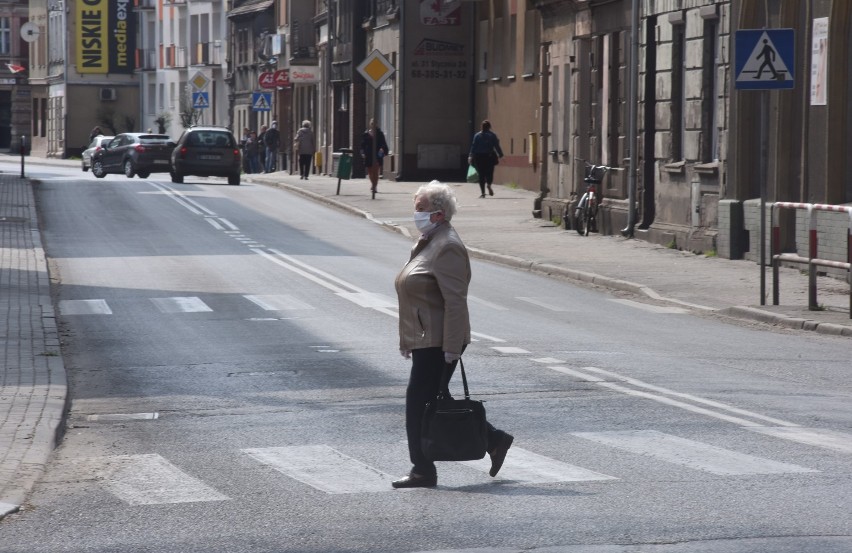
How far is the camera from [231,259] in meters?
24.7

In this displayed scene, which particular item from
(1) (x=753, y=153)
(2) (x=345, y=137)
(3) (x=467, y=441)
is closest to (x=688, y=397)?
(3) (x=467, y=441)

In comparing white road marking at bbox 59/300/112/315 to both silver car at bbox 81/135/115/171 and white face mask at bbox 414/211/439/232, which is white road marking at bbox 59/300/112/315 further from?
silver car at bbox 81/135/115/171

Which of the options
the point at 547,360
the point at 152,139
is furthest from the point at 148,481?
the point at 152,139

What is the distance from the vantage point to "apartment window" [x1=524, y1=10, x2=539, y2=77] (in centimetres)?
4209

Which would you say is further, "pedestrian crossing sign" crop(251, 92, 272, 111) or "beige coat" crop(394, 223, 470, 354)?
"pedestrian crossing sign" crop(251, 92, 272, 111)

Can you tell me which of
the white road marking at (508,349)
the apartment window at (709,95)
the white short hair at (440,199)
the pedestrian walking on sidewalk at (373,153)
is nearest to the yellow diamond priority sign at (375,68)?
the pedestrian walking on sidewalk at (373,153)

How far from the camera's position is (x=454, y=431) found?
8602 mm

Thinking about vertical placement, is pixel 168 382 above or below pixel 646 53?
below

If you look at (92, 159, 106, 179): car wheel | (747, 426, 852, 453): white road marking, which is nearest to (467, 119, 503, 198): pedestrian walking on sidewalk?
(92, 159, 106, 179): car wheel

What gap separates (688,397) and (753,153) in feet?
42.8

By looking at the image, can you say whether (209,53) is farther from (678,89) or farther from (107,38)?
(678,89)

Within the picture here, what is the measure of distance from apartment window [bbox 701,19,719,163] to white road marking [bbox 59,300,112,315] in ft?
34.4

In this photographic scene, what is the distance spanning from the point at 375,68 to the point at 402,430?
95.0 ft

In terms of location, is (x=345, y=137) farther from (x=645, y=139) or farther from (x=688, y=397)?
(x=688, y=397)
